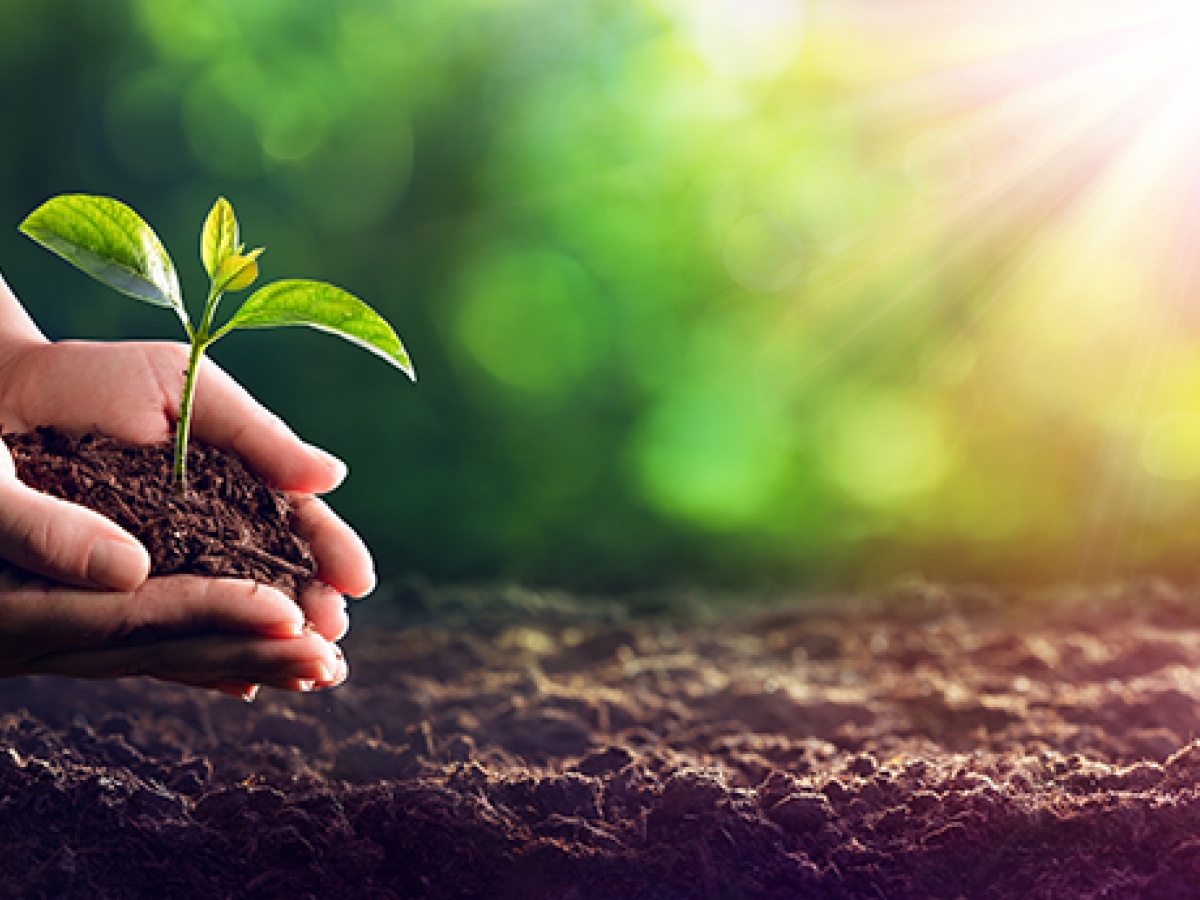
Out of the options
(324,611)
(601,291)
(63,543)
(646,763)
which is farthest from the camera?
(601,291)

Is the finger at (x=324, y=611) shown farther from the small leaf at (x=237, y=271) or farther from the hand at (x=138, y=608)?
the small leaf at (x=237, y=271)

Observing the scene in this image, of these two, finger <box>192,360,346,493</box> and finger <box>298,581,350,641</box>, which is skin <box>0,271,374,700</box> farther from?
finger <box>192,360,346,493</box>

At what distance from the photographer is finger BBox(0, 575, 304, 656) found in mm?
1334

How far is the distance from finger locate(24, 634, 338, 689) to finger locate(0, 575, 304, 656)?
0.01 m

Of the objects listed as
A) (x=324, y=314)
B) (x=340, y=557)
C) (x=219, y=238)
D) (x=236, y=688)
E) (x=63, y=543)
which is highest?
(x=219, y=238)

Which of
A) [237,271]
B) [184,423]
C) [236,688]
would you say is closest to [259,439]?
[184,423]

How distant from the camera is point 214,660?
1.38m

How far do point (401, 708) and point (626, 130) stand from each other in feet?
7.97

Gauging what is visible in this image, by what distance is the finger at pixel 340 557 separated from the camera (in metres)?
1.67

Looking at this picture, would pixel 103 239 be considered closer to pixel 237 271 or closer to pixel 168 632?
pixel 237 271

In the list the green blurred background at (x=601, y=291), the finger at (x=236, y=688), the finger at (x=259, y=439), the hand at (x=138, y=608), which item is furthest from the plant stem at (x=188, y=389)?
the green blurred background at (x=601, y=291)

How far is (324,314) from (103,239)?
343mm

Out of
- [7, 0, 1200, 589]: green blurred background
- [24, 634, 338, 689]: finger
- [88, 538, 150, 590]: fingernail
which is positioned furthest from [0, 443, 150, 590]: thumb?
[7, 0, 1200, 589]: green blurred background

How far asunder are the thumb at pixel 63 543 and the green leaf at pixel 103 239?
334 millimetres
